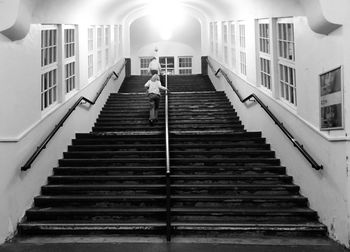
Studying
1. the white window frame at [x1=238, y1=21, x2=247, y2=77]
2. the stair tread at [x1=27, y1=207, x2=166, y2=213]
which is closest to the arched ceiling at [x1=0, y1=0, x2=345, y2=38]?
the white window frame at [x1=238, y1=21, x2=247, y2=77]

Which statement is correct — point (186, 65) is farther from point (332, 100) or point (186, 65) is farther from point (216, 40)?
point (332, 100)

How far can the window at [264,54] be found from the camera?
8688mm

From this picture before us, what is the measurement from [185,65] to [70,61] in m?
13.4

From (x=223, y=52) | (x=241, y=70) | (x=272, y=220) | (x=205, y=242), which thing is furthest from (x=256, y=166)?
(x=223, y=52)

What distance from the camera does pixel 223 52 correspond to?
13836mm

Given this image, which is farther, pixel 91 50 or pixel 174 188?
pixel 91 50

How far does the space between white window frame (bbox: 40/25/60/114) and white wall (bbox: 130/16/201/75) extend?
44.9 feet

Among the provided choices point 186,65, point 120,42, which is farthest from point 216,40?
point 186,65

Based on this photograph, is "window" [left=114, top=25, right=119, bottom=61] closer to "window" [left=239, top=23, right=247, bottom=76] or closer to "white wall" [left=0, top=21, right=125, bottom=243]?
"window" [left=239, top=23, right=247, bottom=76]

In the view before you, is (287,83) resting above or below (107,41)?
below

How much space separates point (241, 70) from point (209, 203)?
5804mm

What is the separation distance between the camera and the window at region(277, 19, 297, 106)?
291 inches

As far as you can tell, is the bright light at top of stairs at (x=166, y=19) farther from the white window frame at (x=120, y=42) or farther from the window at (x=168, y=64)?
the white window frame at (x=120, y=42)

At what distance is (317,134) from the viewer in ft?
18.6
